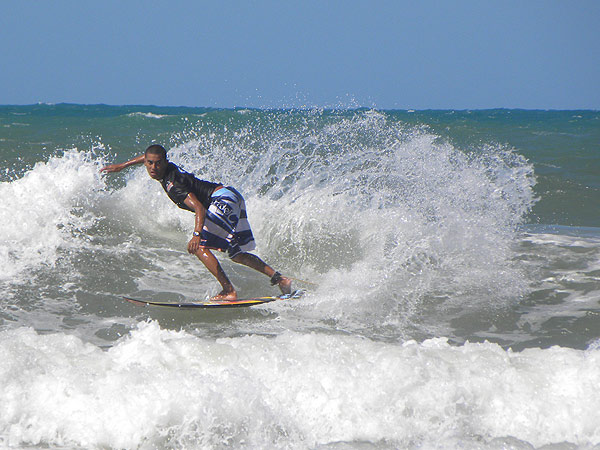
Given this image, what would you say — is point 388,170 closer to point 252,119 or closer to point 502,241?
point 502,241

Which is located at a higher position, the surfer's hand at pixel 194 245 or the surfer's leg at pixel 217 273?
the surfer's hand at pixel 194 245

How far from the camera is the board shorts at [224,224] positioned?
5824mm

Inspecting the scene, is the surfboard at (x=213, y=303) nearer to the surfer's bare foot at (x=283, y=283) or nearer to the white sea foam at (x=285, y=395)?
the surfer's bare foot at (x=283, y=283)

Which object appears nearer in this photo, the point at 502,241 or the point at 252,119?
the point at 502,241

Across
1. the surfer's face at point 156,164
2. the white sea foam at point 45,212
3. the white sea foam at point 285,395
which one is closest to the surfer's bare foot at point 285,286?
the surfer's face at point 156,164

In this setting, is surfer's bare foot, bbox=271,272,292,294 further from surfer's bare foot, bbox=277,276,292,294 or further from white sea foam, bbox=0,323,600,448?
white sea foam, bbox=0,323,600,448

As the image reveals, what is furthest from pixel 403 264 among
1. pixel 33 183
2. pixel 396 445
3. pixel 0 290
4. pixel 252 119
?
pixel 252 119

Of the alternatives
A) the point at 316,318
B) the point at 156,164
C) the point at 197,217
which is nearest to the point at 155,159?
the point at 156,164

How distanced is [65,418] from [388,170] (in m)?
6.40

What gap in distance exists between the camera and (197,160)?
9.29 m

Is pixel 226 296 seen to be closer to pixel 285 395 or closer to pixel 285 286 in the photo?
pixel 285 286

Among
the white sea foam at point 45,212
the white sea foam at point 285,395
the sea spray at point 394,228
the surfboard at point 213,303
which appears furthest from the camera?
the white sea foam at point 45,212

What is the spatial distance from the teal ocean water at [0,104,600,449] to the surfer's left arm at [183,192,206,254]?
56cm

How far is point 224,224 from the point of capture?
19.2 feet
